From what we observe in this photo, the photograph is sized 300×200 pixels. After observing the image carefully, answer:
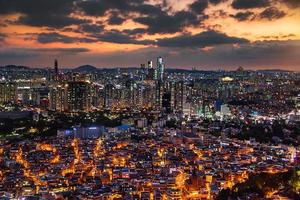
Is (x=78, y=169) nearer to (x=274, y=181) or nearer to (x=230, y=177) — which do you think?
(x=230, y=177)

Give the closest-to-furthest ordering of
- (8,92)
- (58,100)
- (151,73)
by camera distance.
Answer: (58,100)
(8,92)
(151,73)

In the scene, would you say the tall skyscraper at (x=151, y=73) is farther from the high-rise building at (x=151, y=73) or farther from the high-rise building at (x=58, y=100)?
the high-rise building at (x=58, y=100)

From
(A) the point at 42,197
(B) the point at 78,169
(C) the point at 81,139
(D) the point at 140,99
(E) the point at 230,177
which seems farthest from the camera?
(D) the point at 140,99

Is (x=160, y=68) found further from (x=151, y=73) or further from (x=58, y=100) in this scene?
(x=58, y=100)

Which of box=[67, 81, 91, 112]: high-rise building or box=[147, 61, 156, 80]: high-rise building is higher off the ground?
box=[147, 61, 156, 80]: high-rise building

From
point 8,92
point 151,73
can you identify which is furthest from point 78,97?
point 151,73

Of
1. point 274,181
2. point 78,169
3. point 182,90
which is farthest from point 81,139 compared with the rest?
point 182,90

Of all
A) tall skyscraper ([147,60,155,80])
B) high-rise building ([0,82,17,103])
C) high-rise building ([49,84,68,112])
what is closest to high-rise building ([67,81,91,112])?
high-rise building ([49,84,68,112])

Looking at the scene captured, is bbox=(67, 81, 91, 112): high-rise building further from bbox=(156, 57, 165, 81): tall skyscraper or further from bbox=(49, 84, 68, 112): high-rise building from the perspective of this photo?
bbox=(156, 57, 165, 81): tall skyscraper

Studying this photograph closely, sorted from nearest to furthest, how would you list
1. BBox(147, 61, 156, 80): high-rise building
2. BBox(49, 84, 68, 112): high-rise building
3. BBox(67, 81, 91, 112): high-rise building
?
BBox(67, 81, 91, 112): high-rise building, BBox(49, 84, 68, 112): high-rise building, BBox(147, 61, 156, 80): high-rise building
